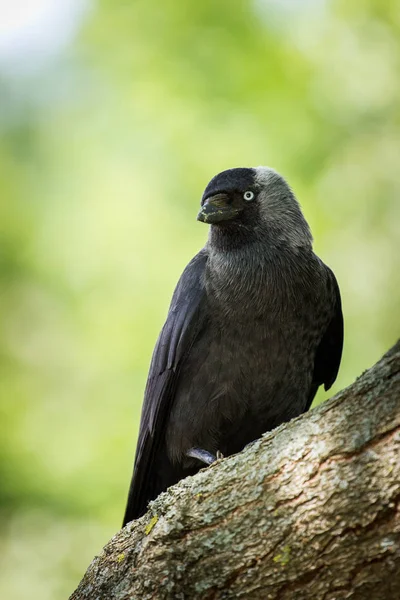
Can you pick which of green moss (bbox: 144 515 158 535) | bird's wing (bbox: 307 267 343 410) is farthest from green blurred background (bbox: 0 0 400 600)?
green moss (bbox: 144 515 158 535)

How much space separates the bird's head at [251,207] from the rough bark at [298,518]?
2.53 meters

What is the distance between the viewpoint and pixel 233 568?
3619 mm

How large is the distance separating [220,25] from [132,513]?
7228 millimetres

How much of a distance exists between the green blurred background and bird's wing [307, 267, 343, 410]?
2693 mm

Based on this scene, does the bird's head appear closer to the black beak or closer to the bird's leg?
the black beak

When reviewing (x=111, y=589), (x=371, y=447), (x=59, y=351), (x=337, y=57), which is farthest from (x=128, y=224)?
(x=371, y=447)

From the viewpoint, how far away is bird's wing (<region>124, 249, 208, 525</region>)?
5.82 metres

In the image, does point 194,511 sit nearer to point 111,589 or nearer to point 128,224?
point 111,589

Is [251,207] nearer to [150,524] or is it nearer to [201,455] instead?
[201,455]

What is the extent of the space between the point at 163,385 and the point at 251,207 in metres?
1.54

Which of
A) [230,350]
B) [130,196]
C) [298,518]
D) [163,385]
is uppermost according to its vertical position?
[130,196]

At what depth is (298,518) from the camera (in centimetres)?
343

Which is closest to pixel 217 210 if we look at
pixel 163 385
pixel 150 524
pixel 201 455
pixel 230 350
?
pixel 230 350

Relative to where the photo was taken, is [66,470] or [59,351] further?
[59,351]
